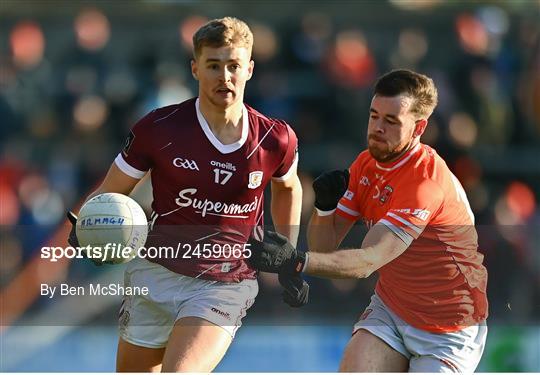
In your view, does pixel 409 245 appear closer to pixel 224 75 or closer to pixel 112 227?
pixel 224 75

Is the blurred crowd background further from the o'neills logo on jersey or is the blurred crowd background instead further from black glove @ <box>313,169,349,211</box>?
the o'neills logo on jersey

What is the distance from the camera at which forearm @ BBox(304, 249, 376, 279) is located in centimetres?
639

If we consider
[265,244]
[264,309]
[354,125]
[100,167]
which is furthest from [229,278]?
[354,125]

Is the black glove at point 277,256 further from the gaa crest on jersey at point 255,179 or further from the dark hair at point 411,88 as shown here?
the dark hair at point 411,88

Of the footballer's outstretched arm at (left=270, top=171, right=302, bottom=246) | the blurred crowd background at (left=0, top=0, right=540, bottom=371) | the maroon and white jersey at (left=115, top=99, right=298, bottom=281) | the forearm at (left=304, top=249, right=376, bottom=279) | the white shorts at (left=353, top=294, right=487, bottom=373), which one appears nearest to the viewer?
the forearm at (left=304, top=249, right=376, bottom=279)

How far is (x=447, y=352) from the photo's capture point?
6.80 metres

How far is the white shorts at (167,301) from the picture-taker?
6.60 meters

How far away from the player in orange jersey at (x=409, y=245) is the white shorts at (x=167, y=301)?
0.61 metres

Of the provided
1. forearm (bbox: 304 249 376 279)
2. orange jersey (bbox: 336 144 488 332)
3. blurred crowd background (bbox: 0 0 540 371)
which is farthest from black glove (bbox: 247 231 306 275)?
blurred crowd background (bbox: 0 0 540 371)

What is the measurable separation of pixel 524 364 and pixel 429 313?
3.01 m

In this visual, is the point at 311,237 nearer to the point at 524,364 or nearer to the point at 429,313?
the point at 429,313

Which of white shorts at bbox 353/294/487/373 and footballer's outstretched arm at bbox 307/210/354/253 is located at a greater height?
footballer's outstretched arm at bbox 307/210/354/253

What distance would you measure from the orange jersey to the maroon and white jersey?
28.0 inches

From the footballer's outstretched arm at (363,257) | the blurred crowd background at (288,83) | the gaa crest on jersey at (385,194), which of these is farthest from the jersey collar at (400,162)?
the blurred crowd background at (288,83)
